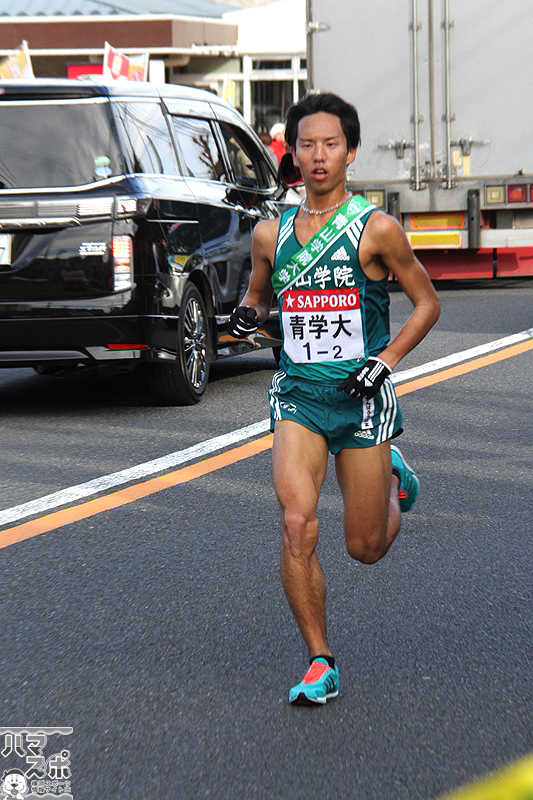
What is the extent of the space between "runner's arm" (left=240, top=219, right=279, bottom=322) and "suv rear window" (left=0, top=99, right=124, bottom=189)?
4.50 m

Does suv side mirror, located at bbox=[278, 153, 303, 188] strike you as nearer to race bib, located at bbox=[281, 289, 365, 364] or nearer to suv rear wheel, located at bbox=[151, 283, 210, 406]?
race bib, located at bbox=[281, 289, 365, 364]

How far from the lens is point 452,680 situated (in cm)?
419

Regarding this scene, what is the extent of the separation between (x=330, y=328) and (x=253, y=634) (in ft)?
3.57

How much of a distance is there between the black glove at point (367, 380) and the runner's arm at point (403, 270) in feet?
0.33

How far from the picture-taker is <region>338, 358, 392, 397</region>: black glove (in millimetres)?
3965

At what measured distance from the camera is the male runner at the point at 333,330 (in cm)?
413

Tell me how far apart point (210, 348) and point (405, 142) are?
7.53m

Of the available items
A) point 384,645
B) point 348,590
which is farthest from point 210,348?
point 384,645

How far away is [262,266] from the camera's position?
437cm

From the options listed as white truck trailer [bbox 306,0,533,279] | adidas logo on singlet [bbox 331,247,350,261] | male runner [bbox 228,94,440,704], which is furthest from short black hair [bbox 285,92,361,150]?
white truck trailer [bbox 306,0,533,279]

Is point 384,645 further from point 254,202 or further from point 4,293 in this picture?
point 254,202

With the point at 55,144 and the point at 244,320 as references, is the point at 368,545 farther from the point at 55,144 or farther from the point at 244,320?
the point at 55,144

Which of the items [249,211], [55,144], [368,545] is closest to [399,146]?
[249,211]

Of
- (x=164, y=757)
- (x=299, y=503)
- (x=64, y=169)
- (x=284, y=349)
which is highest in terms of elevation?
(x=64, y=169)
